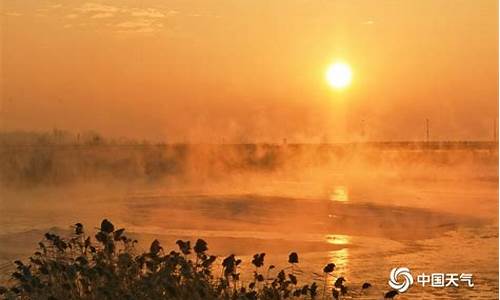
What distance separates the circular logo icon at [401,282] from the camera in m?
10.5

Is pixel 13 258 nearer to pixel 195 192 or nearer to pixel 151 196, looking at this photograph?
pixel 151 196

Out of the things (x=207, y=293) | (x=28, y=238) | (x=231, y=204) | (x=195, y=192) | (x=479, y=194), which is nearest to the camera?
(x=207, y=293)

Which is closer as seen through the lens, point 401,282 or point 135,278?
point 135,278

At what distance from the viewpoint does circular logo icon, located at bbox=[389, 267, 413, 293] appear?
34.6 ft

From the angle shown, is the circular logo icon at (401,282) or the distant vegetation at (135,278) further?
the circular logo icon at (401,282)

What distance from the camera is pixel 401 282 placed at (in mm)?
10750

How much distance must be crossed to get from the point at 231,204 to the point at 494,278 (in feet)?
49.9

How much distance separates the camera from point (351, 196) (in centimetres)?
3123

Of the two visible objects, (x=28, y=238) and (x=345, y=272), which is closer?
(x=345, y=272)

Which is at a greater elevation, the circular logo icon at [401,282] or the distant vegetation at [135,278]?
the circular logo icon at [401,282]

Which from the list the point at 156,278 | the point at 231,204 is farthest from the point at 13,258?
the point at 231,204

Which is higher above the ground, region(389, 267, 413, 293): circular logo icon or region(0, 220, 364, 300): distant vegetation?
region(389, 267, 413, 293): circular logo icon

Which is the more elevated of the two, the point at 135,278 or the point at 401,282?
the point at 401,282

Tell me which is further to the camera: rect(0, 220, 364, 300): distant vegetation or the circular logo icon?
the circular logo icon
